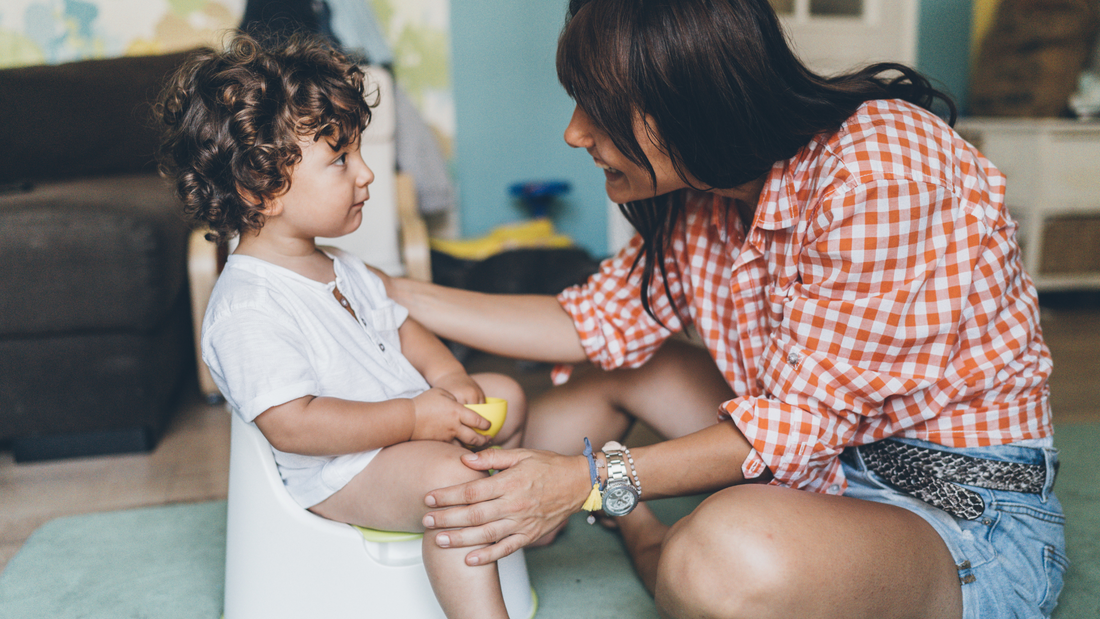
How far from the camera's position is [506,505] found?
0.72 m

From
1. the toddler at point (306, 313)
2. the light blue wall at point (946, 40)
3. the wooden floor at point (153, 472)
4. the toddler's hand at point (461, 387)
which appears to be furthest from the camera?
the light blue wall at point (946, 40)

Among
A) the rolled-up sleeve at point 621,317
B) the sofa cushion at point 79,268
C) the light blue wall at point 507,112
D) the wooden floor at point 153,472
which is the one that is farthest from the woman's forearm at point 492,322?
the light blue wall at point 507,112

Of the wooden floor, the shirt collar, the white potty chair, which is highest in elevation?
the shirt collar

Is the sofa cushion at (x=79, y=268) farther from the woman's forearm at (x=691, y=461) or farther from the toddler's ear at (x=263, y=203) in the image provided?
the woman's forearm at (x=691, y=461)

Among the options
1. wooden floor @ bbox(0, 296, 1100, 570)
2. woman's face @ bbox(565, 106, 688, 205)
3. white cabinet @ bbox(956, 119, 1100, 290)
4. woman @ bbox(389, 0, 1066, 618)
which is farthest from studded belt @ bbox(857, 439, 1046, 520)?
white cabinet @ bbox(956, 119, 1100, 290)

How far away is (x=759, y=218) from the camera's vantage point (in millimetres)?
838

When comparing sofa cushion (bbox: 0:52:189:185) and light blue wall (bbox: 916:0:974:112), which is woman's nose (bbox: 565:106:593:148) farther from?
light blue wall (bbox: 916:0:974:112)

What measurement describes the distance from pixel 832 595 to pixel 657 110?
1.66 feet

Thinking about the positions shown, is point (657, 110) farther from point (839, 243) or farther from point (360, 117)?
point (360, 117)

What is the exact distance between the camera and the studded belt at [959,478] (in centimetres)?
78

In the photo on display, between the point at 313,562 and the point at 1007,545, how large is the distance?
2.45ft

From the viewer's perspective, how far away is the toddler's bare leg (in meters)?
0.75

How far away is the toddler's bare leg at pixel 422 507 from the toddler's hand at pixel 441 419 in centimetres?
2

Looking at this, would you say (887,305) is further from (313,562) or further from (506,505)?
(313,562)
